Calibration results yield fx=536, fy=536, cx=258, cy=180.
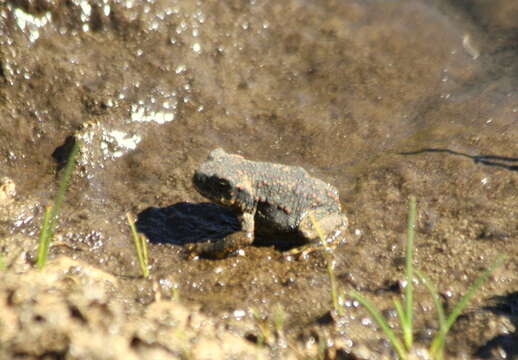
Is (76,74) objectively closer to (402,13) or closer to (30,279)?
(30,279)

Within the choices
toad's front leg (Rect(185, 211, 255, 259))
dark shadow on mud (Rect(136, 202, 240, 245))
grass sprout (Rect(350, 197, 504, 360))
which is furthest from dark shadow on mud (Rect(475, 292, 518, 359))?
dark shadow on mud (Rect(136, 202, 240, 245))

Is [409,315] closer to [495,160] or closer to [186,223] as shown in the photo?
[186,223]

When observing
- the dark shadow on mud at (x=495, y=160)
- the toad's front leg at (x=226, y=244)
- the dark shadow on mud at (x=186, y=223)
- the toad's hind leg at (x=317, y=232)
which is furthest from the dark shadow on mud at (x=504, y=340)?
the dark shadow on mud at (x=186, y=223)

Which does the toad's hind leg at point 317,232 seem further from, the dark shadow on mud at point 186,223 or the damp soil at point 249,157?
the dark shadow on mud at point 186,223

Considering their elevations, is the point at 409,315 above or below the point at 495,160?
below

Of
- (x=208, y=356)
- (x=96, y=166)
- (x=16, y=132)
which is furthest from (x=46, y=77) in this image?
(x=208, y=356)

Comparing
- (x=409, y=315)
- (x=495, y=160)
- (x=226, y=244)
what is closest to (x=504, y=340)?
(x=409, y=315)
